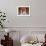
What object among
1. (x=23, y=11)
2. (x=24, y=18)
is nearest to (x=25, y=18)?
(x=24, y=18)

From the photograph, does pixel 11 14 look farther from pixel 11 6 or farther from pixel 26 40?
pixel 26 40

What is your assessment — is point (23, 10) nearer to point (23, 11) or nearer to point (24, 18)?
point (23, 11)

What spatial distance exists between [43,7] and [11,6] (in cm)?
93

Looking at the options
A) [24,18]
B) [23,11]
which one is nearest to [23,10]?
[23,11]

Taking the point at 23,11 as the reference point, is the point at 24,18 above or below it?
below

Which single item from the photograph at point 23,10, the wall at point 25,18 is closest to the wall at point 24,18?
the wall at point 25,18

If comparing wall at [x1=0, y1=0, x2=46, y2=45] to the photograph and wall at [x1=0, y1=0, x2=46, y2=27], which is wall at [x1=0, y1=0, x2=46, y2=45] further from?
the photograph

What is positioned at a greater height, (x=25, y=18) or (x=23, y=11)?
(x=23, y=11)

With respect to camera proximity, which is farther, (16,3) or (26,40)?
(16,3)

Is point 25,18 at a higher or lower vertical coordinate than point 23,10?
lower

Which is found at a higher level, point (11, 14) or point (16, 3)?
point (16, 3)

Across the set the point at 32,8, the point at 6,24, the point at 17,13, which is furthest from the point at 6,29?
the point at 32,8

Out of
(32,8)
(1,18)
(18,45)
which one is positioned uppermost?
(32,8)

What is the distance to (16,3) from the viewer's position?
4215mm
